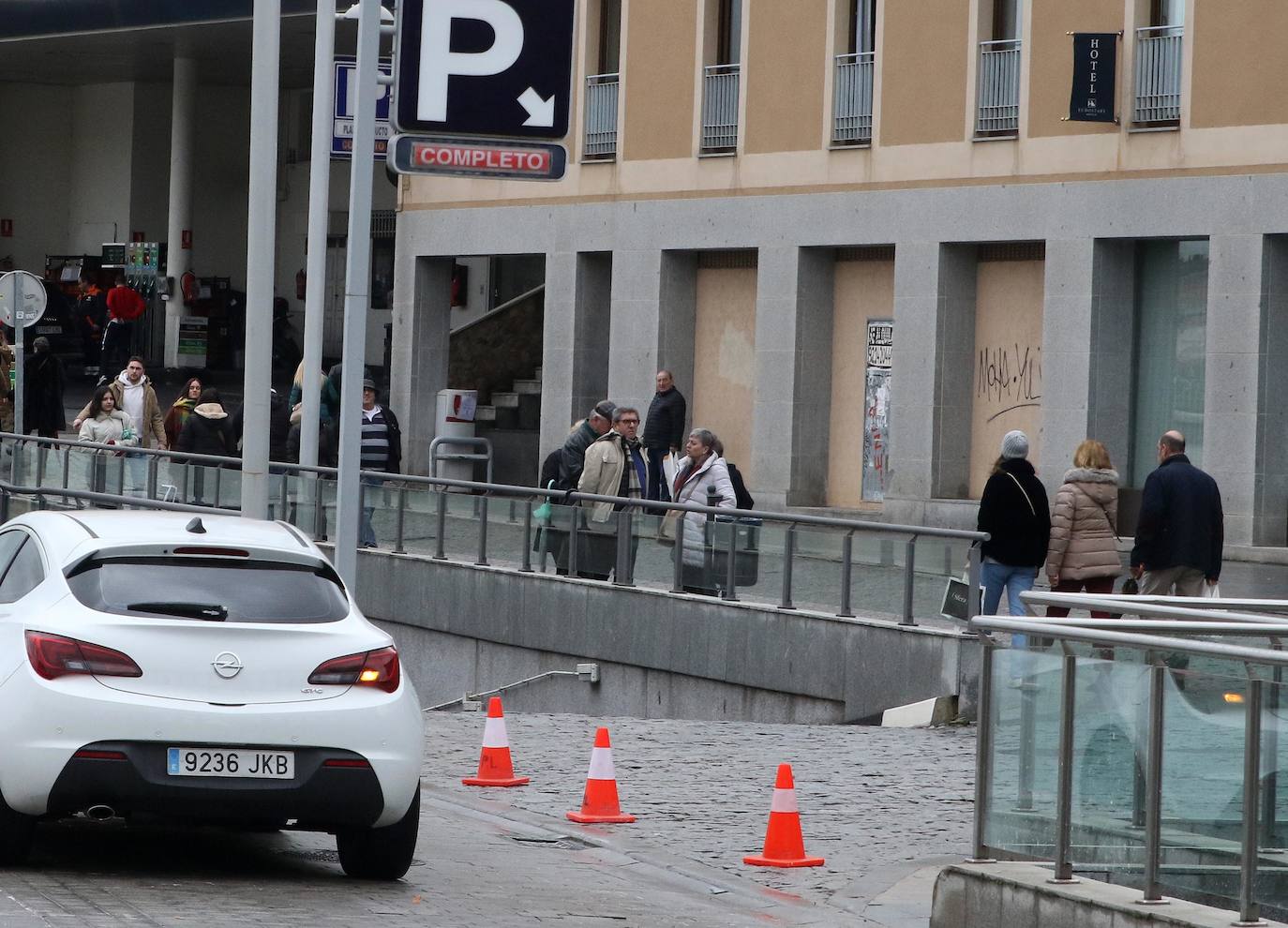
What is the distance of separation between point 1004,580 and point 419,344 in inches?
874

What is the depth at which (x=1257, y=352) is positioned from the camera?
25.5 m

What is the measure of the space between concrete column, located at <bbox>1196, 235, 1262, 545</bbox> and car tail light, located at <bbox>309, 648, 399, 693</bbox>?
17.8 m

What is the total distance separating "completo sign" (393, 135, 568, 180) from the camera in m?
13.1

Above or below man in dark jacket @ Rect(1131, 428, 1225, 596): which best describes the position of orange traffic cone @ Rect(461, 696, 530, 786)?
below

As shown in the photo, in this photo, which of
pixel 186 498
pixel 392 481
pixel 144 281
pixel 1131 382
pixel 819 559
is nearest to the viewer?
pixel 819 559

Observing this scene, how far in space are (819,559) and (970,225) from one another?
12.2m

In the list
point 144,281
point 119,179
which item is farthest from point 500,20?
point 119,179

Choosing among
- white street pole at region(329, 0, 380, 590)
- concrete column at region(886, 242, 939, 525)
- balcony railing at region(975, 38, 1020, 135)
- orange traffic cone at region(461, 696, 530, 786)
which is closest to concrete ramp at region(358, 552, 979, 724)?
orange traffic cone at region(461, 696, 530, 786)

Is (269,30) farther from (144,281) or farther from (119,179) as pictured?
(119,179)

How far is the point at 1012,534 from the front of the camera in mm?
16594

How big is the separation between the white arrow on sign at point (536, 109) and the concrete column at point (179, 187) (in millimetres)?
37926

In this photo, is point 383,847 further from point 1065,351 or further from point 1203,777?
point 1065,351

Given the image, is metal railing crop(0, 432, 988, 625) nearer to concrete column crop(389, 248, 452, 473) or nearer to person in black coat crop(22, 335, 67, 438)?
person in black coat crop(22, 335, 67, 438)

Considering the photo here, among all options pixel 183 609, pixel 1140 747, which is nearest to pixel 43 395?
pixel 183 609
